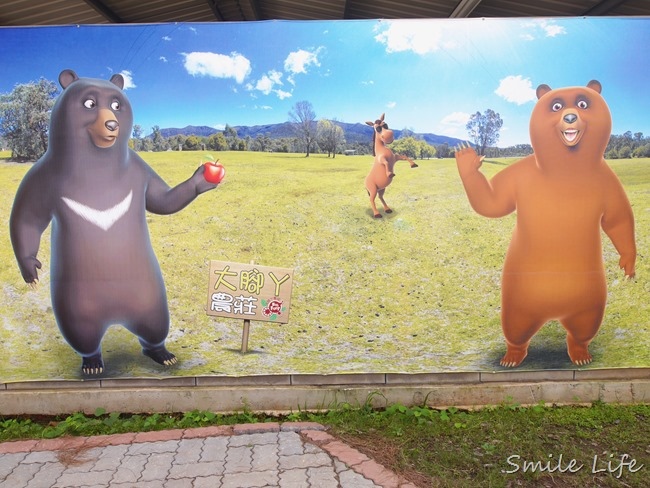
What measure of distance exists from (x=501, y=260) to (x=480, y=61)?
1413mm

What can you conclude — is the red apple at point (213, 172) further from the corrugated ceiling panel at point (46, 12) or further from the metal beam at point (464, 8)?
the metal beam at point (464, 8)

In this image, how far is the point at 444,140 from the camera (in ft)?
11.9

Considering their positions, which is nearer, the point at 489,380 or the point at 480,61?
the point at 480,61

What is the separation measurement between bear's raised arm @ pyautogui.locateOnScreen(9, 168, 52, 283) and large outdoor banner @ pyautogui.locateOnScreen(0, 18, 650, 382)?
0.05ft

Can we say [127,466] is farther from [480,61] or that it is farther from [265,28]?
[480,61]

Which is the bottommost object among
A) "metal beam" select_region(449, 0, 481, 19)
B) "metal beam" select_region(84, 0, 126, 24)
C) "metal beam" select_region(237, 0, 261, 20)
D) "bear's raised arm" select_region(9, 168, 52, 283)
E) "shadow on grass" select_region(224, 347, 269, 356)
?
"shadow on grass" select_region(224, 347, 269, 356)

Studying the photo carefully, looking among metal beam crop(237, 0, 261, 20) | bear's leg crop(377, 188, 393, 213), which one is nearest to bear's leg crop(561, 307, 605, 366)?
bear's leg crop(377, 188, 393, 213)

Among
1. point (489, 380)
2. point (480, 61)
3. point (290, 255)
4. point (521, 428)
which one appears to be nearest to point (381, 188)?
point (290, 255)

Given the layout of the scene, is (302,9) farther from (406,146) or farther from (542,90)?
(542,90)

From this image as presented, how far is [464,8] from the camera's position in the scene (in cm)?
429

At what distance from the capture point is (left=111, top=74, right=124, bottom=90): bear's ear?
3.48m

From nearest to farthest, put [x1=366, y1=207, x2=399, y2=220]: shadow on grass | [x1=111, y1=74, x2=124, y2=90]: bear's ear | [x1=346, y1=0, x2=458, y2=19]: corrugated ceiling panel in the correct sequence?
[x1=111, y1=74, x2=124, y2=90]: bear's ear
[x1=366, y1=207, x2=399, y2=220]: shadow on grass
[x1=346, y1=0, x2=458, y2=19]: corrugated ceiling panel

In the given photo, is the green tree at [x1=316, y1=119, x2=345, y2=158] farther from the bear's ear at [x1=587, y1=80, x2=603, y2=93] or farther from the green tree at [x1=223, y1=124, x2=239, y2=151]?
the bear's ear at [x1=587, y1=80, x2=603, y2=93]

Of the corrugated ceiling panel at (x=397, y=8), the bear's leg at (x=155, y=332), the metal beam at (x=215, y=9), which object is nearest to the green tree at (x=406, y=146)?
the corrugated ceiling panel at (x=397, y=8)
